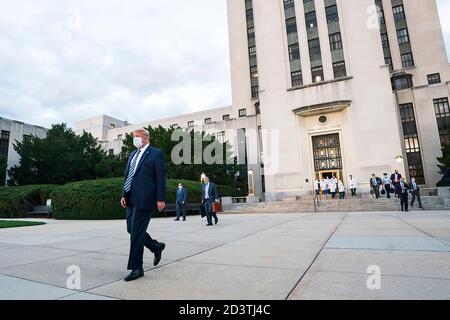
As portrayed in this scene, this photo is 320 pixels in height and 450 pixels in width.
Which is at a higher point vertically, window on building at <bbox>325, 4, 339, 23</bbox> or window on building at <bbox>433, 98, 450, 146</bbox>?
window on building at <bbox>325, 4, 339, 23</bbox>

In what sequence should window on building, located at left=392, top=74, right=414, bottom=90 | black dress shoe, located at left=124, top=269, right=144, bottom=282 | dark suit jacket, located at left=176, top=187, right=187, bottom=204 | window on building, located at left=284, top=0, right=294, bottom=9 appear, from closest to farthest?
black dress shoe, located at left=124, top=269, right=144, bottom=282 → dark suit jacket, located at left=176, top=187, right=187, bottom=204 → window on building, located at left=284, top=0, right=294, bottom=9 → window on building, located at left=392, top=74, right=414, bottom=90

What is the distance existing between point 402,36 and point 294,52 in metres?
17.0

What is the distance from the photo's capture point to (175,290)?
2635 mm

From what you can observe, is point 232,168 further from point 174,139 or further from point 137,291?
point 137,291

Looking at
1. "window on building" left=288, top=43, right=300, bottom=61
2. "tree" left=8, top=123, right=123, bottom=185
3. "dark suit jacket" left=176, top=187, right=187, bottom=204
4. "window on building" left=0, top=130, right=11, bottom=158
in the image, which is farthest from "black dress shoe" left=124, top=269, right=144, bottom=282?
"window on building" left=0, top=130, right=11, bottom=158

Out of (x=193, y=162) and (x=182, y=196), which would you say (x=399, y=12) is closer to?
(x=193, y=162)

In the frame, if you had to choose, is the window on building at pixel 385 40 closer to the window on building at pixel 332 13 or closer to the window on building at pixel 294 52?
the window on building at pixel 332 13

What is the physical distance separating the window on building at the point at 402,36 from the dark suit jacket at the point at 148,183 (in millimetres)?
44778

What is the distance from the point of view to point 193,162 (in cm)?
2825

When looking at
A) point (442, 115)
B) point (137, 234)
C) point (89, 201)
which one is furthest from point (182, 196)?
point (442, 115)

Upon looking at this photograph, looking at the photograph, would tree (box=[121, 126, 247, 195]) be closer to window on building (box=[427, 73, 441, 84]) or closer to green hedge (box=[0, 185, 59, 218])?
green hedge (box=[0, 185, 59, 218])

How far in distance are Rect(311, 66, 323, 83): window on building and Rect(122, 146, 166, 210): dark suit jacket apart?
3128cm

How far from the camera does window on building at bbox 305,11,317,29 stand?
3210cm

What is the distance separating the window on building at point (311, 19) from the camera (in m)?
32.1
